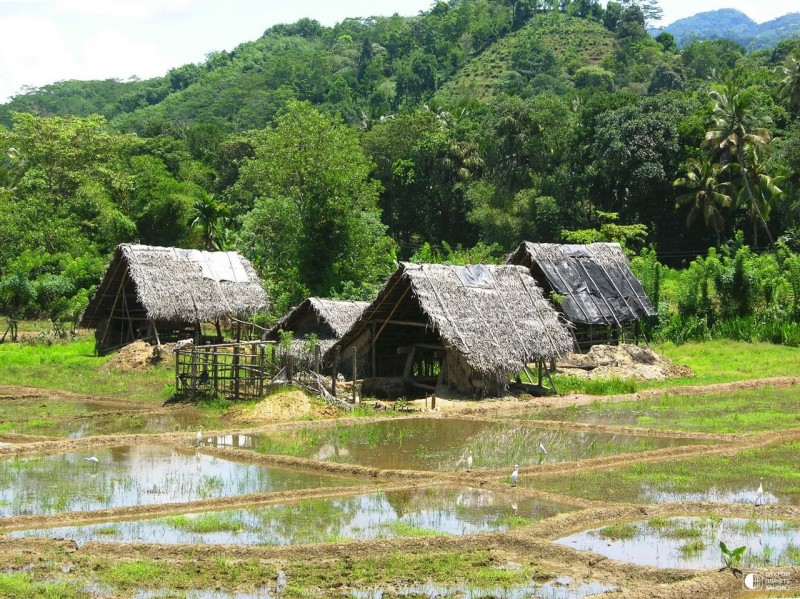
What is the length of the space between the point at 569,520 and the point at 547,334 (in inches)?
457

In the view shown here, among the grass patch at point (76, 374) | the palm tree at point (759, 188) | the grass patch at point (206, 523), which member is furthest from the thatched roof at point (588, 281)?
the grass patch at point (206, 523)

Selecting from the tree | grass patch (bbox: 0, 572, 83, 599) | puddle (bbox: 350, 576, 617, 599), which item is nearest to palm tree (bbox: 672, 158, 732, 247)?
the tree

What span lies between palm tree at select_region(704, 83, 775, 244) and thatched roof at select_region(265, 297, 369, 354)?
1959 cm

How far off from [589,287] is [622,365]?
3843 millimetres

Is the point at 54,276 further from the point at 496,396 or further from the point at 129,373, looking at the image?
the point at 496,396

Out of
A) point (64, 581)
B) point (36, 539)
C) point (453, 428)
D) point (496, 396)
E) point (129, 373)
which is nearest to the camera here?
point (64, 581)

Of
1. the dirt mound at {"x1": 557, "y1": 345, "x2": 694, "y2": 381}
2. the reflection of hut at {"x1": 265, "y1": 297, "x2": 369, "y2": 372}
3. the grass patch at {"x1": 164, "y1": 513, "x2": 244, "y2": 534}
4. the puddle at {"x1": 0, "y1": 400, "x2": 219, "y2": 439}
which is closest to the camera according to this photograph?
the grass patch at {"x1": 164, "y1": 513, "x2": 244, "y2": 534}

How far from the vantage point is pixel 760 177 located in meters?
39.3

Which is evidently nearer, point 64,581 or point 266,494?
point 64,581

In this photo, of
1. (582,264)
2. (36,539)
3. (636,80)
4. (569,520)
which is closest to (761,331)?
(582,264)

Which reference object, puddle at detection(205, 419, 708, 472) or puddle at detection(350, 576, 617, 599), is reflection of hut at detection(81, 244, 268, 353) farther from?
puddle at detection(350, 576, 617, 599)

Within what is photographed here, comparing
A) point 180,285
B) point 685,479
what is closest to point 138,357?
point 180,285

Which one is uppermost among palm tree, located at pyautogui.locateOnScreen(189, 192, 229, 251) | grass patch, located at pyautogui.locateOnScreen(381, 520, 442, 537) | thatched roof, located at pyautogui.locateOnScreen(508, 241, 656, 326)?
palm tree, located at pyautogui.locateOnScreen(189, 192, 229, 251)

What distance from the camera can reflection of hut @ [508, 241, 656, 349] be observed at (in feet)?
92.3
